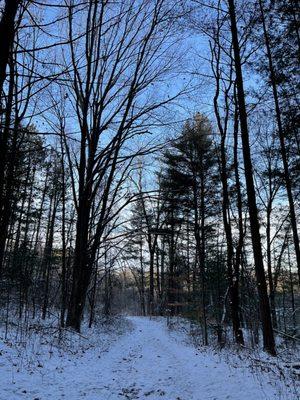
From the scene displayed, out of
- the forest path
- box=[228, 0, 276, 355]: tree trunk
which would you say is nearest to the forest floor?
the forest path

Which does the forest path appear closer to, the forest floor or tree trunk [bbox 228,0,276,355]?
the forest floor

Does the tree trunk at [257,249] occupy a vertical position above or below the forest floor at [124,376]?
above

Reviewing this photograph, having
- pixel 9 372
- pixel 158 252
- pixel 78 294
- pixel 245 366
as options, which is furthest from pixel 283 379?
pixel 158 252

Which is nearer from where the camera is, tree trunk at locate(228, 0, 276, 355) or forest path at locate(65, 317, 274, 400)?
forest path at locate(65, 317, 274, 400)

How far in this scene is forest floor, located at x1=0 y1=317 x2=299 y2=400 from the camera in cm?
557

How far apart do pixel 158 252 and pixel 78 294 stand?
21.8m

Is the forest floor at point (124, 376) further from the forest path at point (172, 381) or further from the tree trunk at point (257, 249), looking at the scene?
the tree trunk at point (257, 249)

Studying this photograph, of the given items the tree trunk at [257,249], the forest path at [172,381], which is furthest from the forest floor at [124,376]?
the tree trunk at [257,249]

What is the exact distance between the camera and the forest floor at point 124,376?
5.57 m

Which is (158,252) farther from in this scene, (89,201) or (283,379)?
(283,379)

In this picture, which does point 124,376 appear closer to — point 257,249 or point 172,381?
point 172,381

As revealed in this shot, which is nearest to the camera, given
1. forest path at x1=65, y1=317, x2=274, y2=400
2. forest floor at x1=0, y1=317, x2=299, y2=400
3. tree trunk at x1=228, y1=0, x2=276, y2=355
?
forest floor at x1=0, y1=317, x2=299, y2=400

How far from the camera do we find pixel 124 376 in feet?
24.2

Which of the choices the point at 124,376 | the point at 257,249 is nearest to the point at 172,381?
the point at 124,376
